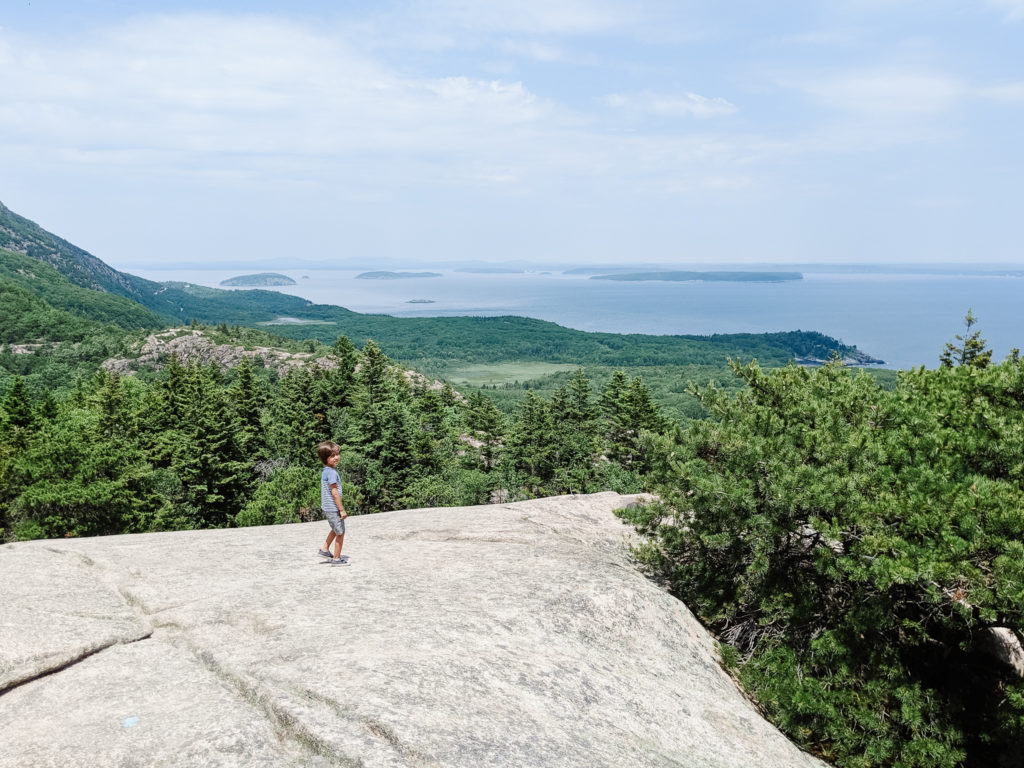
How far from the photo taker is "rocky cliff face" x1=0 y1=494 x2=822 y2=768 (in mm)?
7184

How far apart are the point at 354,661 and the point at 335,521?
15.5ft

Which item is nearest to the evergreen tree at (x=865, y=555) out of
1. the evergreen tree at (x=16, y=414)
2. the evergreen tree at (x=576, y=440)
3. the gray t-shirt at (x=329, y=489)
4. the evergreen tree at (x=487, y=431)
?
the gray t-shirt at (x=329, y=489)

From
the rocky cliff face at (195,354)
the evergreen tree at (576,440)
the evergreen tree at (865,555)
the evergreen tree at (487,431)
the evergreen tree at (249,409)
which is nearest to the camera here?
the evergreen tree at (865,555)

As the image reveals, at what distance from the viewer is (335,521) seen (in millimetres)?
13133

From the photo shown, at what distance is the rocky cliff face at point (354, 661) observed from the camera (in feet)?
23.6

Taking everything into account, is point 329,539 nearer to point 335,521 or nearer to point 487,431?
point 335,521

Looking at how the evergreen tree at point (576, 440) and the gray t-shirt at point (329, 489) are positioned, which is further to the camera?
the evergreen tree at point (576, 440)

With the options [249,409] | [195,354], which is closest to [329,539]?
[249,409]

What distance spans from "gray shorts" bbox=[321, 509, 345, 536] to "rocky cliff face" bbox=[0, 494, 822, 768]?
2.81 feet

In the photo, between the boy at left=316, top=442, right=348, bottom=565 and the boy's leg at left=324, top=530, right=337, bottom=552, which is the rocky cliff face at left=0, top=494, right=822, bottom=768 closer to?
the boy's leg at left=324, top=530, right=337, bottom=552

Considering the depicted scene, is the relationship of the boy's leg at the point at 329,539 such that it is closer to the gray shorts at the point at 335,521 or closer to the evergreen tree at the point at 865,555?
the gray shorts at the point at 335,521

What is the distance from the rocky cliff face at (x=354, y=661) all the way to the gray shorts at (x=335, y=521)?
0.86 m

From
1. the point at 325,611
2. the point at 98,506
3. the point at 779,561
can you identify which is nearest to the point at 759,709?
the point at 779,561

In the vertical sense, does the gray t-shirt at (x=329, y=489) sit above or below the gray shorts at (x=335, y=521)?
above
